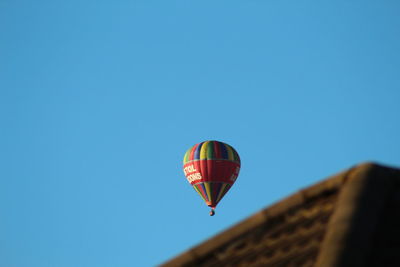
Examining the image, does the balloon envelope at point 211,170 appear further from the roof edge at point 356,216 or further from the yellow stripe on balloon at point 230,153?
the roof edge at point 356,216

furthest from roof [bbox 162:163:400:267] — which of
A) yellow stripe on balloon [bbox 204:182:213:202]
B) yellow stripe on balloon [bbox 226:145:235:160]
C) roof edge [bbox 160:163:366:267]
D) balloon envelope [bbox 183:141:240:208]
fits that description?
yellow stripe on balloon [bbox 226:145:235:160]

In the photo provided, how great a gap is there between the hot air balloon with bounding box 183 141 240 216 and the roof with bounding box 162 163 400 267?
5242 centimetres

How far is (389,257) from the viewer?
780cm

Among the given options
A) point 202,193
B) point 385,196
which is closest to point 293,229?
point 385,196

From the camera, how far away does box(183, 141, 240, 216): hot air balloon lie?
62.3m

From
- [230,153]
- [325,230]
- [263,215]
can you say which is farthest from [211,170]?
[325,230]

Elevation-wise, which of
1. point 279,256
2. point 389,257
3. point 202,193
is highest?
point 202,193

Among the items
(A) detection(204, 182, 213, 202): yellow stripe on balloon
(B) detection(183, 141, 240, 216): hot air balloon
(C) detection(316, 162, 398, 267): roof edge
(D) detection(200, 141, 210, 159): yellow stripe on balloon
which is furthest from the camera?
(D) detection(200, 141, 210, 159): yellow stripe on balloon

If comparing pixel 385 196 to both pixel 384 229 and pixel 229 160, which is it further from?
pixel 229 160

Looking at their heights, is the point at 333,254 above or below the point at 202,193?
below

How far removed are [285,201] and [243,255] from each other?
2.52 feet

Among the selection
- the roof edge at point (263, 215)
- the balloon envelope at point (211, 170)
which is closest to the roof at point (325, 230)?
the roof edge at point (263, 215)

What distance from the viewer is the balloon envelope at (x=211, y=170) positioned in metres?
62.3

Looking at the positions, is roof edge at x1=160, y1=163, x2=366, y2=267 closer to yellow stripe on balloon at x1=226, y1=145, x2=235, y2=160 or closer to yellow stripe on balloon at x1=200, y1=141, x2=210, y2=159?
yellow stripe on balloon at x1=200, y1=141, x2=210, y2=159
